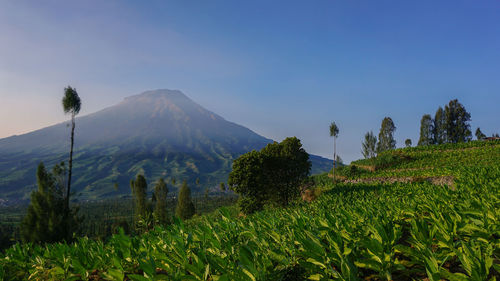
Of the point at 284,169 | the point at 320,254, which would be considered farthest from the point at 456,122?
the point at 320,254

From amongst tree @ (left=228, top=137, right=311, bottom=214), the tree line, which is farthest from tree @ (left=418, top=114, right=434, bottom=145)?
tree @ (left=228, top=137, right=311, bottom=214)

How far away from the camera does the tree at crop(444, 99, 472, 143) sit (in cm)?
6975

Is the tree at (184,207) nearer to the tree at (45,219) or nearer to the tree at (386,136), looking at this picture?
the tree at (45,219)

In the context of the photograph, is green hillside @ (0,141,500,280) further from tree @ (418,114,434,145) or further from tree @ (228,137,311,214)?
tree @ (418,114,434,145)

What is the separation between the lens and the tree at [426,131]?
75.1 metres

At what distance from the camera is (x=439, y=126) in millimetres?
73875

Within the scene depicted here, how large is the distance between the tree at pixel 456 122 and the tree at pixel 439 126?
1.06 metres

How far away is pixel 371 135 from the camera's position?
46625mm

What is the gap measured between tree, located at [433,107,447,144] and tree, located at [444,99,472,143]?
1.06m

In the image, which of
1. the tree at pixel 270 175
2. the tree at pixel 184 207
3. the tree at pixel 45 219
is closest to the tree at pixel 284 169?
the tree at pixel 270 175

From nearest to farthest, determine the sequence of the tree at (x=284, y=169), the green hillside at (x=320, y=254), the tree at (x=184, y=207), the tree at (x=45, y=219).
Result: the green hillside at (x=320, y=254)
the tree at (x=284, y=169)
the tree at (x=45, y=219)
the tree at (x=184, y=207)

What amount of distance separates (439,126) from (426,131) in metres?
3.48

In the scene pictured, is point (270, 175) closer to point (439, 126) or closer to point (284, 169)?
point (284, 169)

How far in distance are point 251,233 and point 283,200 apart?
20127 mm
